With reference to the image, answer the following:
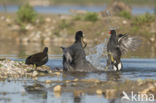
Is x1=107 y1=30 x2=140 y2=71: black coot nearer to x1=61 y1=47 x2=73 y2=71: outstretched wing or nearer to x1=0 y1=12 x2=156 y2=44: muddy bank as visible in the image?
x1=61 y1=47 x2=73 y2=71: outstretched wing

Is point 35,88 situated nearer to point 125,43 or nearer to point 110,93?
point 110,93

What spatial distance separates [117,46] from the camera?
17062 millimetres

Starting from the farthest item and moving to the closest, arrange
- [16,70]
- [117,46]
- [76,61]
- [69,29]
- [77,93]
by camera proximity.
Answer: [69,29] → [117,46] → [76,61] → [16,70] → [77,93]

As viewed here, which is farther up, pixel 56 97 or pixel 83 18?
pixel 83 18

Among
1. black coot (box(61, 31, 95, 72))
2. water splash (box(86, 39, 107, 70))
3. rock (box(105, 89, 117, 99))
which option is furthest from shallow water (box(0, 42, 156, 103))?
black coot (box(61, 31, 95, 72))

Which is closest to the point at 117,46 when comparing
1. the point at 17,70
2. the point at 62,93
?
the point at 17,70

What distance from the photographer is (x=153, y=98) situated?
1060cm

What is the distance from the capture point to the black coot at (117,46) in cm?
1684

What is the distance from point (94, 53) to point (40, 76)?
13.6 ft

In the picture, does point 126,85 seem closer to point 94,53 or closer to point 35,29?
point 94,53

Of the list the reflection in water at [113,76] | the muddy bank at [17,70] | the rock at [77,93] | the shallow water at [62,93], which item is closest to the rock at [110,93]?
the shallow water at [62,93]

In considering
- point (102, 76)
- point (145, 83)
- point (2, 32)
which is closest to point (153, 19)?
point (2, 32)

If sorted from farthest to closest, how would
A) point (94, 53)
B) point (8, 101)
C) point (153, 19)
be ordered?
point (153, 19), point (94, 53), point (8, 101)

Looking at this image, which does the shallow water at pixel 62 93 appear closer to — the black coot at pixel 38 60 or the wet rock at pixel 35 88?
the wet rock at pixel 35 88
